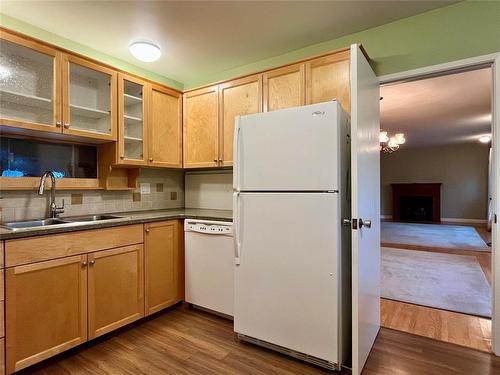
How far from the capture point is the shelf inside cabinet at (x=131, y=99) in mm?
2568

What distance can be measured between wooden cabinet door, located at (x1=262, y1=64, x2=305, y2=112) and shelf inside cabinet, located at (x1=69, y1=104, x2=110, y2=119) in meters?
1.40

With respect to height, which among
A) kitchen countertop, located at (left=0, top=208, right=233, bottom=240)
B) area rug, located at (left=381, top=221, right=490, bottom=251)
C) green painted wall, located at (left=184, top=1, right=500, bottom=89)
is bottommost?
area rug, located at (left=381, top=221, right=490, bottom=251)

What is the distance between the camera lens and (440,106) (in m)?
4.37

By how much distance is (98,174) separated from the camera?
2.59m

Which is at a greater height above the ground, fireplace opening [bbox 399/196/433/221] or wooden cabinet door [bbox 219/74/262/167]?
wooden cabinet door [bbox 219/74/262/167]

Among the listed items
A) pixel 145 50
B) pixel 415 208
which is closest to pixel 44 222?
pixel 145 50

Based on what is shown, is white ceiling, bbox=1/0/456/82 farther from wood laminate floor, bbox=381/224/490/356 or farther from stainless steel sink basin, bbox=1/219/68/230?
wood laminate floor, bbox=381/224/490/356

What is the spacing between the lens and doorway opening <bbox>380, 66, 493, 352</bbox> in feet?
8.18

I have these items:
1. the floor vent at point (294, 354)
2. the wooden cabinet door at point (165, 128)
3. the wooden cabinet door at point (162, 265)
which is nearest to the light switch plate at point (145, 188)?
the wooden cabinet door at point (165, 128)

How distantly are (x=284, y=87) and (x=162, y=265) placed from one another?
1877mm

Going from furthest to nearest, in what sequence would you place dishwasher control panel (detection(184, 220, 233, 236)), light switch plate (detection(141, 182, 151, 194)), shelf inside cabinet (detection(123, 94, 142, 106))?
light switch plate (detection(141, 182, 151, 194)), shelf inside cabinet (detection(123, 94, 142, 106)), dishwasher control panel (detection(184, 220, 233, 236))

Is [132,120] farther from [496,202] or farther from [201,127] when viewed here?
[496,202]

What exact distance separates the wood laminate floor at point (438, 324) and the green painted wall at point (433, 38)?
2051 millimetres

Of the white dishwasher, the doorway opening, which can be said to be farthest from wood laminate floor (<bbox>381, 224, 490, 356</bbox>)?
the white dishwasher
